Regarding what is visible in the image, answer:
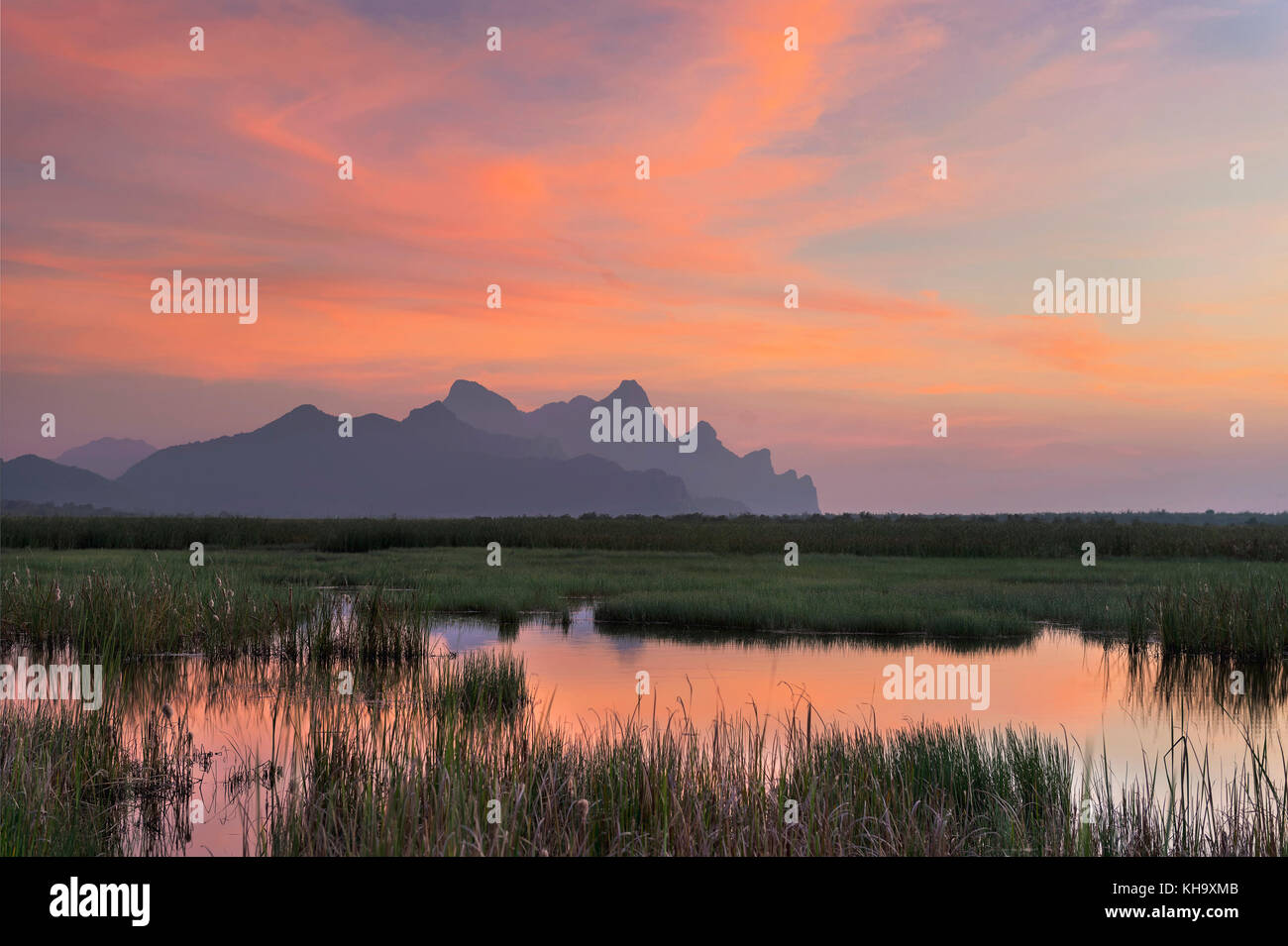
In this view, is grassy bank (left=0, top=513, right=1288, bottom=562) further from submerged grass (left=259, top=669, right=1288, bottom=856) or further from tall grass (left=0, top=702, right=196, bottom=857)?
submerged grass (left=259, top=669, right=1288, bottom=856)

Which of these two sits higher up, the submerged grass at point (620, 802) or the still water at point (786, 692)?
the submerged grass at point (620, 802)

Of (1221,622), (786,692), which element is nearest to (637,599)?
(786,692)

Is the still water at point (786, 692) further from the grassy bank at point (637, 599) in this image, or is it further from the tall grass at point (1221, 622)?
the grassy bank at point (637, 599)

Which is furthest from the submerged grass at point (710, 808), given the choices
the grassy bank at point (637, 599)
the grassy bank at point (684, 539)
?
the grassy bank at point (684, 539)

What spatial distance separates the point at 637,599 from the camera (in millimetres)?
25906

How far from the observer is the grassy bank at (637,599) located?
57.6 ft

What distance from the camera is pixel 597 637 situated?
2197cm

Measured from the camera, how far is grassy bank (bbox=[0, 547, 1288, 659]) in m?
17.6

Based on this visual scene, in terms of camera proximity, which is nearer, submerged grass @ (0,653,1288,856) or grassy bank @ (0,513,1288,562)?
submerged grass @ (0,653,1288,856)

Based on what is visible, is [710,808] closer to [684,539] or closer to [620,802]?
[620,802]

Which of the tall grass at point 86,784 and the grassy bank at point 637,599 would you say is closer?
the tall grass at point 86,784

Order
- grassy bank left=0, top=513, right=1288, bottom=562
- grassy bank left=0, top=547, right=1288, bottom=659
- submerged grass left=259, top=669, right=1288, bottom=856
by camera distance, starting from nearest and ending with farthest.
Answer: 1. submerged grass left=259, top=669, right=1288, bottom=856
2. grassy bank left=0, top=547, right=1288, bottom=659
3. grassy bank left=0, top=513, right=1288, bottom=562

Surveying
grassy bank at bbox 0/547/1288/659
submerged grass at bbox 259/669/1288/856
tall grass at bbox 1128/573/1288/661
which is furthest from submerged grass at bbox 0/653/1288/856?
tall grass at bbox 1128/573/1288/661

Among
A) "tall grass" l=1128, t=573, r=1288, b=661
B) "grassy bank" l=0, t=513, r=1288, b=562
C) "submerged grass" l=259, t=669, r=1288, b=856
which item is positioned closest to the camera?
"submerged grass" l=259, t=669, r=1288, b=856
